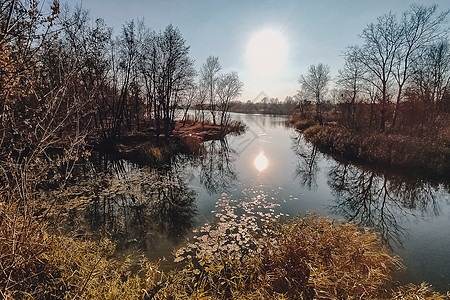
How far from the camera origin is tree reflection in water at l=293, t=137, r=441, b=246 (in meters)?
6.30

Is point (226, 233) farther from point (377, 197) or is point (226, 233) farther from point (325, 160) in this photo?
point (325, 160)

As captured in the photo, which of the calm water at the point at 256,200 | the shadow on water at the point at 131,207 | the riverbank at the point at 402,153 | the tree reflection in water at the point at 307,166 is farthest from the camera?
the riverbank at the point at 402,153

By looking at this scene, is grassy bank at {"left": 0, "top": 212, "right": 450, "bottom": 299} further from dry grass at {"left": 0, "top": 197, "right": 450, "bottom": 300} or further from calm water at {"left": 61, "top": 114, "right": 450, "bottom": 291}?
calm water at {"left": 61, "top": 114, "right": 450, "bottom": 291}

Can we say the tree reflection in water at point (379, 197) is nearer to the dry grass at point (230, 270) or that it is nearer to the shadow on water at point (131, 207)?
the dry grass at point (230, 270)

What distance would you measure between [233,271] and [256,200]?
12.5 ft

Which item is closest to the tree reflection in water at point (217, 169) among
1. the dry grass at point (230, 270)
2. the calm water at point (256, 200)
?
the calm water at point (256, 200)

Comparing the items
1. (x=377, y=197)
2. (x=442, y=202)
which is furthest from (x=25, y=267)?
(x=442, y=202)

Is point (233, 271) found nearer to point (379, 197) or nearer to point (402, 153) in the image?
point (379, 197)

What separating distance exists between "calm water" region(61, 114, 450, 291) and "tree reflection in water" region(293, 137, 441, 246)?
3 centimetres

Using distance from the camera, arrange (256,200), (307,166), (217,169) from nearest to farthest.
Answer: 1. (256,200)
2. (217,169)
3. (307,166)

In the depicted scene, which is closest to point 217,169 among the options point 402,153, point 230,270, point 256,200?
point 256,200

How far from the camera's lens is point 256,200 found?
24.9ft

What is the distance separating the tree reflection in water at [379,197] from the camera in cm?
630

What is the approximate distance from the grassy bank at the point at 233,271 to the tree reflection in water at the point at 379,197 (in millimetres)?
1371
